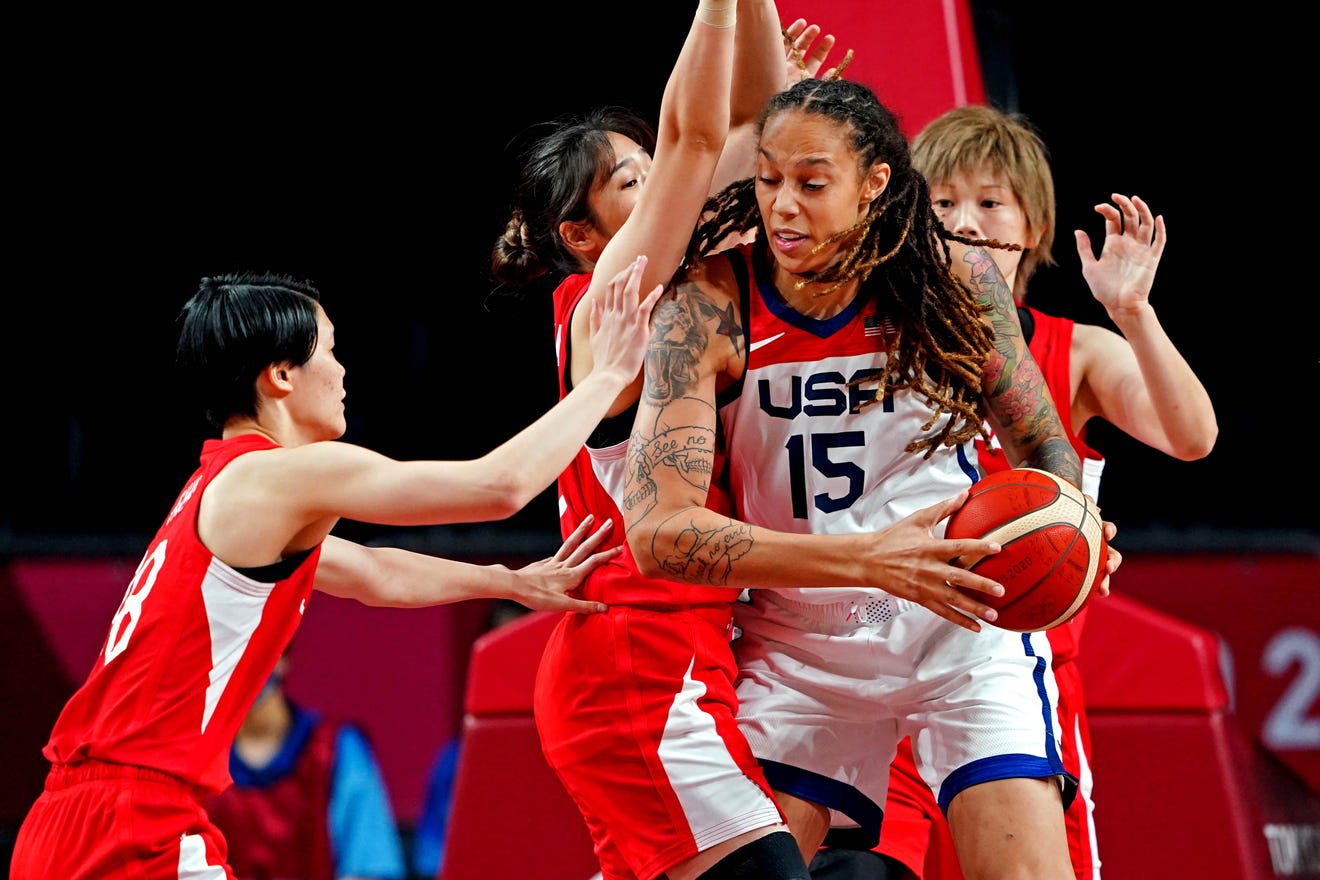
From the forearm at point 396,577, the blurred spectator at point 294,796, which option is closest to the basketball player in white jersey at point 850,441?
the forearm at point 396,577

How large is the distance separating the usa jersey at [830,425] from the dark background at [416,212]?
222 inches

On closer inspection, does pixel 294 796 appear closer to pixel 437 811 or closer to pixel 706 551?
pixel 437 811

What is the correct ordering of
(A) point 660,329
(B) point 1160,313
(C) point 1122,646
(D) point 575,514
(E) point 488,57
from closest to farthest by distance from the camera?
(A) point 660,329 → (D) point 575,514 → (C) point 1122,646 → (B) point 1160,313 → (E) point 488,57

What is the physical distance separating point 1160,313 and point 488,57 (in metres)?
4.90

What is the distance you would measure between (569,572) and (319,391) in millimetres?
→ 651

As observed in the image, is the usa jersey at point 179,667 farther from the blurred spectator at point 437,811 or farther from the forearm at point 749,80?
the blurred spectator at point 437,811

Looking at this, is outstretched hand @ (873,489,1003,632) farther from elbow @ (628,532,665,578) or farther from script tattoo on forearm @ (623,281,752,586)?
elbow @ (628,532,665,578)

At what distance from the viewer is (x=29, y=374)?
34.1 feet

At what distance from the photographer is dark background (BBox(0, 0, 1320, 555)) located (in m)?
9.08

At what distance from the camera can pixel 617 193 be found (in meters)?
3.31

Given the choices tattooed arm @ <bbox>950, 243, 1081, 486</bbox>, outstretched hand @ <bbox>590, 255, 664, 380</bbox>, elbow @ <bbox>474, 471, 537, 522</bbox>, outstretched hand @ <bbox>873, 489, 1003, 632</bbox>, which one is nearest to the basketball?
outstretched hand @ <bbox>873, 489, 1003, 632</bbox>

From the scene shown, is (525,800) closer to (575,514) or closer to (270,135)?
(575,514)

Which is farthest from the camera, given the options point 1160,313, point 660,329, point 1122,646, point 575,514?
point 1160,313

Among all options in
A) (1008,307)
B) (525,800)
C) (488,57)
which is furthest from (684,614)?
(488,57)
